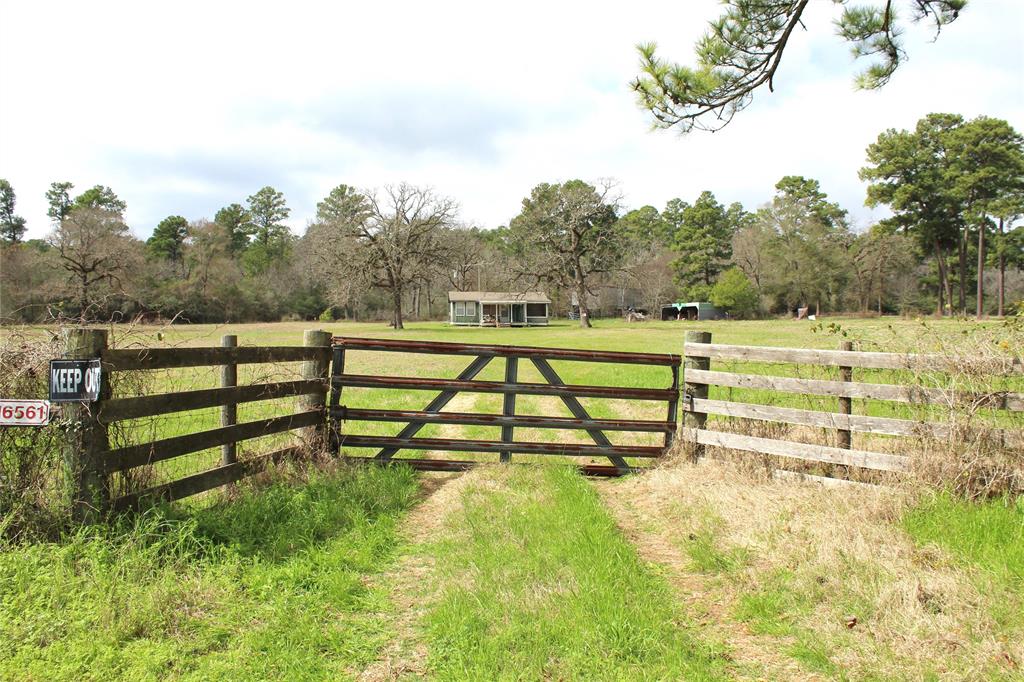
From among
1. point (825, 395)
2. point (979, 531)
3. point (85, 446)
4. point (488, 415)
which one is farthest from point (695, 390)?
point (85, 446)

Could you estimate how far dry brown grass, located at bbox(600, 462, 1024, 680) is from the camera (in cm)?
318

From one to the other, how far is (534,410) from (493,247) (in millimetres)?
90756

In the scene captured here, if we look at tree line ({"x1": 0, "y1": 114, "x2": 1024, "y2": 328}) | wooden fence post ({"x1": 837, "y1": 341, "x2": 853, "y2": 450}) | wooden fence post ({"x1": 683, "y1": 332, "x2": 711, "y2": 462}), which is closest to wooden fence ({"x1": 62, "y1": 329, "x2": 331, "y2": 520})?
wooden fence post ({"x1": 683, "y1": 332, "x2": 711, "y2": 462})

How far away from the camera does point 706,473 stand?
665cm

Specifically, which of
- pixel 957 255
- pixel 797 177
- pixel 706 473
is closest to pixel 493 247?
pixel 797 177

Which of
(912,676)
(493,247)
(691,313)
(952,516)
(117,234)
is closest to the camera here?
(912,676)

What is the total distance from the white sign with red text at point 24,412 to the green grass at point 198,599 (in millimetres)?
809

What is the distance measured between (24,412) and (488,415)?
4.28 meters

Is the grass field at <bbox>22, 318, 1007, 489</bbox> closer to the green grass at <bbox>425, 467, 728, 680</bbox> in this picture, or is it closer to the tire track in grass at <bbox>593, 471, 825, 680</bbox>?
the tire track in grass at <bbox>593, 471, 825, 680</bbox>

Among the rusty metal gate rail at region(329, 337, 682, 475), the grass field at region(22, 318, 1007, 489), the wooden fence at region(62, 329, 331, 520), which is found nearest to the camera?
the wooden fence at region(62, 329, 331, 520)

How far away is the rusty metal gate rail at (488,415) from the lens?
700cm

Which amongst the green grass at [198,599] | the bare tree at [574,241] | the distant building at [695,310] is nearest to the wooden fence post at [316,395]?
the green grass at [198,599]

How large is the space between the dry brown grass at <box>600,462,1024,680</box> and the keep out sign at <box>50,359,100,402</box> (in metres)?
4.38

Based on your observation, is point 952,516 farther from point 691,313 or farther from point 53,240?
point 691,313
